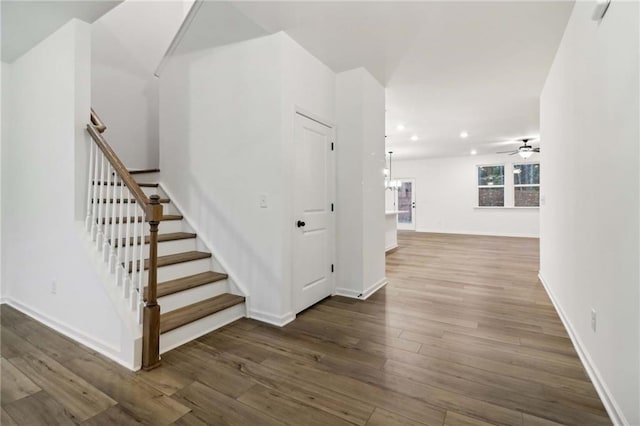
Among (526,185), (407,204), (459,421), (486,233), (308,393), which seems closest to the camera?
(459,421)

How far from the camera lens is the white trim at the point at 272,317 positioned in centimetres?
284

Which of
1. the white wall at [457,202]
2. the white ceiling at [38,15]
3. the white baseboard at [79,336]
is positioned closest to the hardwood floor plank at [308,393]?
the white baseboard at [79,336]

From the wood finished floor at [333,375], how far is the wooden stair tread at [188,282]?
466mm

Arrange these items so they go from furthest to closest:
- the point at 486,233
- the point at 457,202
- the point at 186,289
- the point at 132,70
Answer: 1. the point at 457,202
2. the point at 486,233
3. the point at 132,70
4. the point at 186,289

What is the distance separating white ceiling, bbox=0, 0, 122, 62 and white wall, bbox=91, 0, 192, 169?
1.43 metres

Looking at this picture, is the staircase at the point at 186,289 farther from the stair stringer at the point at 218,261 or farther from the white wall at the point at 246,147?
the white wall at the point at 246,147

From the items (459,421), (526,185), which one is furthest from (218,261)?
(526,185)

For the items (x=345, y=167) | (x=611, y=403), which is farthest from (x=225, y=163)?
(x=611, y=403)

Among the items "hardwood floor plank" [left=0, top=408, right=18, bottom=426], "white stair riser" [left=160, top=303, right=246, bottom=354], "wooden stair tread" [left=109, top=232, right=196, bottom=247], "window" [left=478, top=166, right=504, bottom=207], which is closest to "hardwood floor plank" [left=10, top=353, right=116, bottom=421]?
"hardwood floor plank" [left=0, top=408, right=18, bottom=426]

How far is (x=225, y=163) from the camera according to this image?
10.5ft

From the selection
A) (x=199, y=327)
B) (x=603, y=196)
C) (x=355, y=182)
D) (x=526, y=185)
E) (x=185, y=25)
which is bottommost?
(x=199, y=327)

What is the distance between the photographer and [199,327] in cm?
259

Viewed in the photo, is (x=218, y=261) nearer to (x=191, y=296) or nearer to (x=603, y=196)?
(x=191, y=296)

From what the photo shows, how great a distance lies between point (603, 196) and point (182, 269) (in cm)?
321
